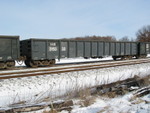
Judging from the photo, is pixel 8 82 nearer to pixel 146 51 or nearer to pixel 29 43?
pixel 29 43

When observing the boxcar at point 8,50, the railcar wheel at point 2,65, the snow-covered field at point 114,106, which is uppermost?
the boxcar at point 8,50

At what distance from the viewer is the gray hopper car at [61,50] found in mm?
15562

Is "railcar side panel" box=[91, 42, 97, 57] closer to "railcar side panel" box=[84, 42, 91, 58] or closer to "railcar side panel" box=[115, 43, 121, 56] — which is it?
"railcar side panel" box=[84, 42, 91, 58]

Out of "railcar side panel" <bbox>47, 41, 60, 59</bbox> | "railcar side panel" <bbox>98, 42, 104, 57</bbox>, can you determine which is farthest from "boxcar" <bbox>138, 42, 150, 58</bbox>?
"railcar side panel" <bbox>47, 41, 60, 59</bbox>

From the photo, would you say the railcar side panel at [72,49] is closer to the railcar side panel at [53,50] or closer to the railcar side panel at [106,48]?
the railcar side panel at [53,50]

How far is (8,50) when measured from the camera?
13.6 meters

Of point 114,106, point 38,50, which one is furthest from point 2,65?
point 114,106

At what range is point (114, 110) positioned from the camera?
16.7ft

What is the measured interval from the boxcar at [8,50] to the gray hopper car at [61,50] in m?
1.60

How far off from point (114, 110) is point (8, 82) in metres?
5.89

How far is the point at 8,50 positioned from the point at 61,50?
5.77m

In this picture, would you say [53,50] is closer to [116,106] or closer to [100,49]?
[100,49]

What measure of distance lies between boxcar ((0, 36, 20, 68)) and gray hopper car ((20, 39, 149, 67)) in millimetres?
1604

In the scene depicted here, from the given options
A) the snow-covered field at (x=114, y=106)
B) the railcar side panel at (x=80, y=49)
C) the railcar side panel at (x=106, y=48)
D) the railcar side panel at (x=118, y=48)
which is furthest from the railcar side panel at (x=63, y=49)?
the snow-covered field at (x=114, y=106)
